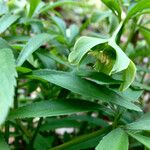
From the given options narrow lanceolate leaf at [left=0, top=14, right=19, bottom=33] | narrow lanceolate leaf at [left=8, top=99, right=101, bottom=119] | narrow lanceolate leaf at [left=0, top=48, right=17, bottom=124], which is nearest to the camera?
narrow lanceolate leaf at [left=0, top=48, right=17, bottom=124]

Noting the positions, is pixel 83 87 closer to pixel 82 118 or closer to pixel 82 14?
pixel 82 118

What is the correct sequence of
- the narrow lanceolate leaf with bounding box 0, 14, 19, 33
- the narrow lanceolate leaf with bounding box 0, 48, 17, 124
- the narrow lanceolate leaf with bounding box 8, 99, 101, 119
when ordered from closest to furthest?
1. the narrow lanceolate leaf with bounding box 0, 48, 17, 124
2. the narrow lanceolate leaf with bounding box 8, 99, 101, 119
3. the narrow lanceolate leaf with bounding box 0, 14, 19, 33

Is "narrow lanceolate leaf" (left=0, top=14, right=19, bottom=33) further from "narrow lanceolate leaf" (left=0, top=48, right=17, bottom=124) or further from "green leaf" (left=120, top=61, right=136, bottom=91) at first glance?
"green leaf" (left=120, top=61, right=136, bottom=91)

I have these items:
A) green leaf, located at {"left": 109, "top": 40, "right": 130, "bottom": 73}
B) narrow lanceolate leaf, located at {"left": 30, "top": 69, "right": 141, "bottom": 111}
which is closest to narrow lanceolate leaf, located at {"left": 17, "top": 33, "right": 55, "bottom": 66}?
narrow lanceolate leaf, located at {"left": 30, "top": 69, "right": 141, "bottom": 111}

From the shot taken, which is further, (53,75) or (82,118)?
(82,118)

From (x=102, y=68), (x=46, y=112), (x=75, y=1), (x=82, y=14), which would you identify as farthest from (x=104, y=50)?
(x=82, y=14)

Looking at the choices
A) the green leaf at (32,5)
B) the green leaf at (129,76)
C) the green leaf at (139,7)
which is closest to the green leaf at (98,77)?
the green leaf at (129,76)
